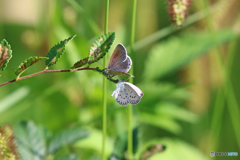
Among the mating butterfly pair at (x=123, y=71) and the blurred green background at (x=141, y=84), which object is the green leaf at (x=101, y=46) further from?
the blurred green background at (x=141, y=84)

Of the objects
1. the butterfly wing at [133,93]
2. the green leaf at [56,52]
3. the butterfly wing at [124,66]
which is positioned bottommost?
the butterfly wing at [133,93]

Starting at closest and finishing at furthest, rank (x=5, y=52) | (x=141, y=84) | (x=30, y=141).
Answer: (x=5, y=52), (x=30, y=141), (x=141, y=84)

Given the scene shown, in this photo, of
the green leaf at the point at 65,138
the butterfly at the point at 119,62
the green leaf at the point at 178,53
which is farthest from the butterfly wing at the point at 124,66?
the green leaf at the point at 178,53

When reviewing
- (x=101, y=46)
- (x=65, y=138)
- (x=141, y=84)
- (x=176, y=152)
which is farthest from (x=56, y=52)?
(x=176, y=152)

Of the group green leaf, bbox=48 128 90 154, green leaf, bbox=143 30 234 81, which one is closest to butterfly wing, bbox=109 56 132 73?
green leaf, bbox=48 128 90 154

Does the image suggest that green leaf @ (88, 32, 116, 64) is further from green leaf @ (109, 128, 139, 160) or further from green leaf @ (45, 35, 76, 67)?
green leaf @ (109, 128, 139, 160)

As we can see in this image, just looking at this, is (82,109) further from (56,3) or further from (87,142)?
(56,3)

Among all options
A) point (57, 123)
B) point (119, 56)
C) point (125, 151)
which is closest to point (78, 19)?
point (57, 123)

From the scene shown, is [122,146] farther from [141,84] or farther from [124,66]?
[141,84]
